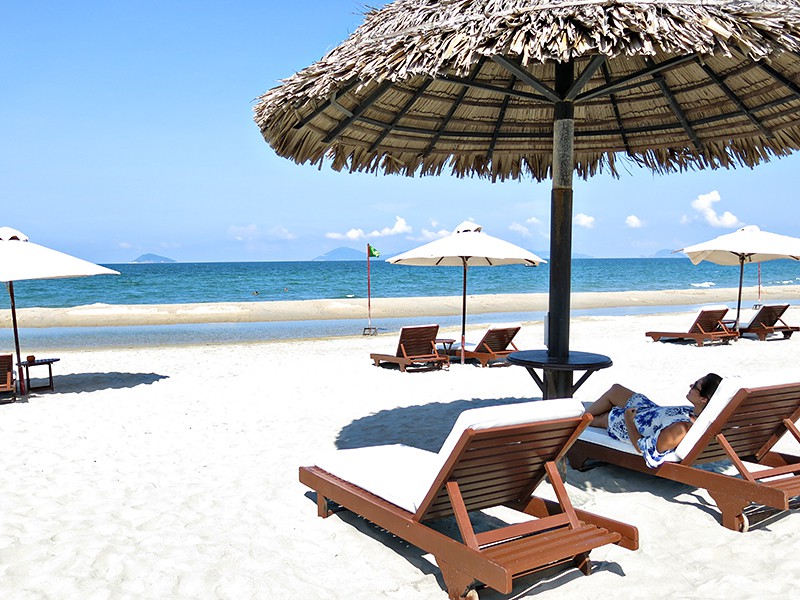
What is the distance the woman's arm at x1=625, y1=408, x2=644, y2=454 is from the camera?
4164mm

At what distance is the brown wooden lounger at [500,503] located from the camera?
282 centimetres

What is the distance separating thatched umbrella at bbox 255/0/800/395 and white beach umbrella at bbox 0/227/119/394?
4.02m

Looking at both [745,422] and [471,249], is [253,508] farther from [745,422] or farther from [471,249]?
[471,249]

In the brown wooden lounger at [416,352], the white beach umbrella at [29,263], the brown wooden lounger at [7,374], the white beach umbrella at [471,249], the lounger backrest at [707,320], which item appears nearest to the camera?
the brown wooden lounger at [7,374]

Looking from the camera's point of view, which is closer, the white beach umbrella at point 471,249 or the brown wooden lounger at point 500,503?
the brown wooden lounger at point 500,503

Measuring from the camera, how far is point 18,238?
812cm

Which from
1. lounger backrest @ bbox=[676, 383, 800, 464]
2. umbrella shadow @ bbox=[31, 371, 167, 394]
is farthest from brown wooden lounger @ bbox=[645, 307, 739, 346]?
umbrella shadow @ bbox=[31, 371, 167, 394]

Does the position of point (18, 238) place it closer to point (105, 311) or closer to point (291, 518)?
point (291, 518)

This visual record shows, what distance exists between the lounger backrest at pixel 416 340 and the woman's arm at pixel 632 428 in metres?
5.40

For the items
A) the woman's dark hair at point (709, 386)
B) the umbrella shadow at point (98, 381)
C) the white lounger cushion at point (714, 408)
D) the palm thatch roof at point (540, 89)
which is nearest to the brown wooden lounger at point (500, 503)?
the white lounger cushion at point (714, 408)

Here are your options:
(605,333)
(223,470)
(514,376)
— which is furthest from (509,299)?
(223,470)

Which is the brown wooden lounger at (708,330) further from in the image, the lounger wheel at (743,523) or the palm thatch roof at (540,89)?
the lounger wheel at (743,523)

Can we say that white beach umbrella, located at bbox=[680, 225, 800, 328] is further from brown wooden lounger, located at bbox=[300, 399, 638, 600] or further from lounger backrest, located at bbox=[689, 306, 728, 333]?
brown wooden lounger, located at bbox=[300, 399, 638, 600]

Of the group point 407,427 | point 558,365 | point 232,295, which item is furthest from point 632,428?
point 232,295
